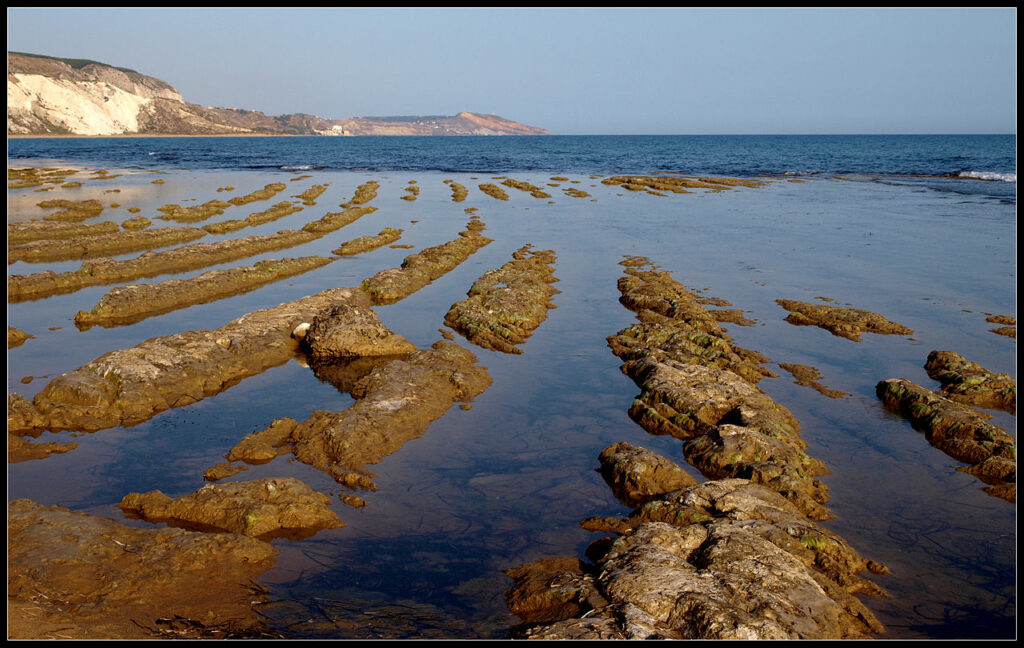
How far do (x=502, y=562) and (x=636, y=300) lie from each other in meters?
12.2

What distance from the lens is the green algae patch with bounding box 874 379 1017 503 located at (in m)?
9.57

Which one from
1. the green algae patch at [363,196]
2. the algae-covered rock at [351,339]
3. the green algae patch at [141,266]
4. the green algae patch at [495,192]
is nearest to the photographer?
the algae-covered rock at [351,339]

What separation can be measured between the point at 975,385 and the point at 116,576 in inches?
561

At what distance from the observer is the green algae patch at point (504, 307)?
51.5ft

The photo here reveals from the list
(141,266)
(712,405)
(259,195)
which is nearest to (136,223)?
(141,266)

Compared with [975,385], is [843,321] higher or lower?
higher

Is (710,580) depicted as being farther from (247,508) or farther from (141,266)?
(141,266)

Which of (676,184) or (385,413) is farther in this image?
(676,184)

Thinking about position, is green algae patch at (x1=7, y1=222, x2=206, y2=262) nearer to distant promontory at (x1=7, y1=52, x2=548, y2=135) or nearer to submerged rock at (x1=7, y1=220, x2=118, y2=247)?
submerged rock at (x1=7, y1=220, x2=118, y2=247)

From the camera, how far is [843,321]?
16469 mm

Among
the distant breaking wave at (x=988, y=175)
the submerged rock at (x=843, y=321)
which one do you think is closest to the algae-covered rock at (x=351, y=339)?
the submerged rock at (x=843, y=321)

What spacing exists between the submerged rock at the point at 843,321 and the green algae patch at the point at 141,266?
65.8 feet

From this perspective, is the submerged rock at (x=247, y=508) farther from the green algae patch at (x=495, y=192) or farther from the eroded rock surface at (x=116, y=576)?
the green algae patch at (x=495, y=192)

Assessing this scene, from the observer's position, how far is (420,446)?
10438 mm
